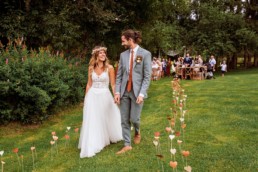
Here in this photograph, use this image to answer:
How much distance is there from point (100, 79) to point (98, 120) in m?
0.89

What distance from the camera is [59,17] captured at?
543 inches

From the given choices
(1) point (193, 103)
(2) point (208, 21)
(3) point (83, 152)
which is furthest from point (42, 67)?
(2) point (208, 21)

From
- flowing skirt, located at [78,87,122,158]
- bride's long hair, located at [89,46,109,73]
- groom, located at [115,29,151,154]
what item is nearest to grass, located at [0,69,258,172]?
flowing skirt, located at [78,87,122,158]

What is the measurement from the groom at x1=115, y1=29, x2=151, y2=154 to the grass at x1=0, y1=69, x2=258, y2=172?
26.3 inches

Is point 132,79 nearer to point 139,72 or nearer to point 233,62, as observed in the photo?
point 139,72

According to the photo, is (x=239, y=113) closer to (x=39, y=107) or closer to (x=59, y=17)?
(x=39, y=107)

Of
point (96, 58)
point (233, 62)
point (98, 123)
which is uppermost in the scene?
point (233, 62)

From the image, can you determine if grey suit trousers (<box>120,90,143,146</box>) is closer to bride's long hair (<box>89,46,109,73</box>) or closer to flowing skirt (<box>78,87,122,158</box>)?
flowing skirt (<box>78,87,122,158</box>)

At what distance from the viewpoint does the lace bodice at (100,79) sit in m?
6.83

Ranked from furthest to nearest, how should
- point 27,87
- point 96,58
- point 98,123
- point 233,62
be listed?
point 233,62
point 27,87
point 96,58
point 98,123

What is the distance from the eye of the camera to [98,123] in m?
6.57

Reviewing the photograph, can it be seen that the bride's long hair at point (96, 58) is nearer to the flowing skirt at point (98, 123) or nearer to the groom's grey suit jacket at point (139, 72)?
the flowing skirt at point (98, 123)

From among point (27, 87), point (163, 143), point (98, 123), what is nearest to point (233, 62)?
point (27, 87)

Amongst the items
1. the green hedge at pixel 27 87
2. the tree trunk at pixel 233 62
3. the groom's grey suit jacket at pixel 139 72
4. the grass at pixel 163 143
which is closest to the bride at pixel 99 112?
the grass at pixel 163 143
